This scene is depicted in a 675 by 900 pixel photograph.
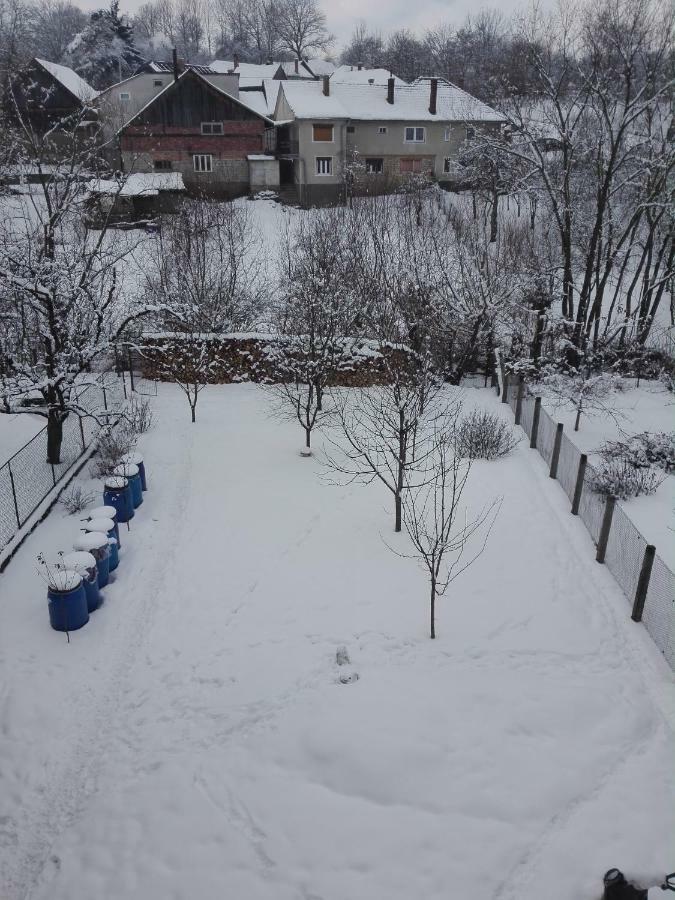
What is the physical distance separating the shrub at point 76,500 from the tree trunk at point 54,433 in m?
0.96

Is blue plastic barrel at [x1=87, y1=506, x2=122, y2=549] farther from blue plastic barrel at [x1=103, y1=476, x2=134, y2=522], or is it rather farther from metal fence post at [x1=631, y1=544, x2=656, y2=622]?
metal fence post at [x1=631, y1=544, x2=656, y2=622]

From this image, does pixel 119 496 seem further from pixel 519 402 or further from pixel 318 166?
pixel 318 166

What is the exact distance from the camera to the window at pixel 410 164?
44.3 meters

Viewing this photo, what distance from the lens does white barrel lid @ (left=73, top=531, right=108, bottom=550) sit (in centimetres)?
941

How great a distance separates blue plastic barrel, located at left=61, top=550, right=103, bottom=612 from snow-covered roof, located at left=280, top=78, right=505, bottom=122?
3967cm

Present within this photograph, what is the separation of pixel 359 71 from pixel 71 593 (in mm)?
54950

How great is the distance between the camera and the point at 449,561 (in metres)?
10.4

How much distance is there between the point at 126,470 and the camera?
38.4 feet

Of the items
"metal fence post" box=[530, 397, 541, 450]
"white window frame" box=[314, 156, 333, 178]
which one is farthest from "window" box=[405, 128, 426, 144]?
"metal fence post" box=[530, 397, 541, 450]

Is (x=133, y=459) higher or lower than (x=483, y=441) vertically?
higher

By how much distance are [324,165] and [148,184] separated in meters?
11.9

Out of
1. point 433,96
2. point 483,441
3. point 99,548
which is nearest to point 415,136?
point 433,96

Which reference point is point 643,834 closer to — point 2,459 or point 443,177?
point 2,459

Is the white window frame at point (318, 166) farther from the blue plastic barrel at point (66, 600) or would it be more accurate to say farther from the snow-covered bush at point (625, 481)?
the blue plastic barrel at point (66, 600)
